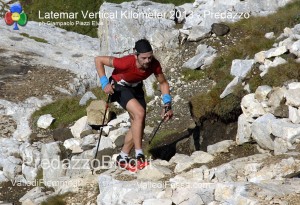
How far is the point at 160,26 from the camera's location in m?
22.9

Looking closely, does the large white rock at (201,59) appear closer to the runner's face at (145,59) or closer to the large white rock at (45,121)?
the large white rock at (45,121)

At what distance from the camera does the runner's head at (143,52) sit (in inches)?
482

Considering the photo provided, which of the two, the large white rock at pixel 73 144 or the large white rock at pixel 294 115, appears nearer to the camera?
the large white rock at pixel 294 115

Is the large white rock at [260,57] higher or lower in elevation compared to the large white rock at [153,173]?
higher

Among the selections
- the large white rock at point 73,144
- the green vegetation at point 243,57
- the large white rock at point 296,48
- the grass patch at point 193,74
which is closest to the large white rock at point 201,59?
the grass patch at point 193,74

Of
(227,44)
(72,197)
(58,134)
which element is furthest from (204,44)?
(72,197)

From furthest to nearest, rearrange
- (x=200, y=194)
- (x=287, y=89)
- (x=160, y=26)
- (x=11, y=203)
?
1. (x=160, y=26)
2. (x=11, y=203)
3. (x=287, y=89)
4. (x=200, y=194)

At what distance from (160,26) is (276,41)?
5.84 metres

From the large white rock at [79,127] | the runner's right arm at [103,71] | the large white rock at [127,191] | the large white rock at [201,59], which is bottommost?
the large white rock at [127,191]

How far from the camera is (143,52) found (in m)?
12.3

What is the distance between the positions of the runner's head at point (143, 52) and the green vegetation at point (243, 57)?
13.5ft

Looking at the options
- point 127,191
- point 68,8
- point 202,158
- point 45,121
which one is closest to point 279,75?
point 202,158

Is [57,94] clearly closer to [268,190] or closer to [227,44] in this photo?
[227,44]

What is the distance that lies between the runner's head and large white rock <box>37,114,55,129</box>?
9866mm
